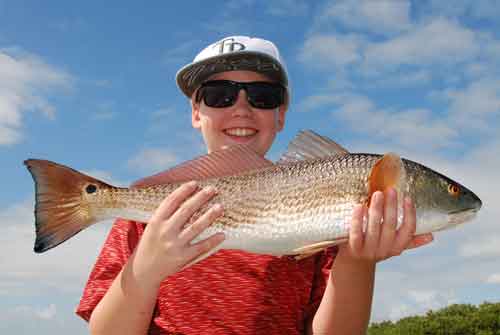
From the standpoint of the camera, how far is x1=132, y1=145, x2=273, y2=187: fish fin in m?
5.11

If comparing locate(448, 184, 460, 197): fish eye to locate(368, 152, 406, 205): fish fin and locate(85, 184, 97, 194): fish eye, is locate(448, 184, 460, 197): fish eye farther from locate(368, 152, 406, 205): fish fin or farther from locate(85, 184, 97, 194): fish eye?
locate(85, 184, 97, 194): fish eye

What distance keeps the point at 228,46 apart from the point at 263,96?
76 centimetres

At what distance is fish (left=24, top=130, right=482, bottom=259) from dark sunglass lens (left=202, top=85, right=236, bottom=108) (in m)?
1.37

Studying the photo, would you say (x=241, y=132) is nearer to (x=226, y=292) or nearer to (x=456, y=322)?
(x=226, y=292)

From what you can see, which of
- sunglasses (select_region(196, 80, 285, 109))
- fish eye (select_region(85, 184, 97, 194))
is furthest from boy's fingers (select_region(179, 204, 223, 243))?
Result: sunglasses (select_region(196, 80, 285, 109))

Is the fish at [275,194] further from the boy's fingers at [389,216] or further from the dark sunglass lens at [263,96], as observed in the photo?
the dark sunglass lens at [263,96]

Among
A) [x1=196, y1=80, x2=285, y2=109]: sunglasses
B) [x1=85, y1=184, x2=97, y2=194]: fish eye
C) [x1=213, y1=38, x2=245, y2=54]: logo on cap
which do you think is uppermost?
[x1=213, y1=38, x2=245, y2=54]: logo on cap

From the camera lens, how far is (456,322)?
16.8m

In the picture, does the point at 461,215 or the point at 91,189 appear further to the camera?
the point at 461,215

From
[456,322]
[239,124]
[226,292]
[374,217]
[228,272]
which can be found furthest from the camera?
[456,322]

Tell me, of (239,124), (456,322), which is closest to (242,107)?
(239,124)

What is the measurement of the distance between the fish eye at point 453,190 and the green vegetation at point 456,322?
12.6 meters

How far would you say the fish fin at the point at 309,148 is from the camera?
5.12 metres

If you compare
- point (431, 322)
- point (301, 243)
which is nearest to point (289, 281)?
point (301, 243)
